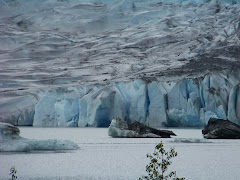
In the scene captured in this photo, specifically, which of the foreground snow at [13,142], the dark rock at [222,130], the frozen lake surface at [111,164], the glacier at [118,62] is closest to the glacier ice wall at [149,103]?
the glacier at [118,62]

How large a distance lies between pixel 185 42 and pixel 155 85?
50.8 ft

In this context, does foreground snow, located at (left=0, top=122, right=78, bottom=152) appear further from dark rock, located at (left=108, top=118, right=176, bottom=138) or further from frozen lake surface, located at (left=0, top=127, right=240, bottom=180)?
dark rock, located at (left=108, top=118, right=176, bottom=138)

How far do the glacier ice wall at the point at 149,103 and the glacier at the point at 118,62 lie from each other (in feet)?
0.16

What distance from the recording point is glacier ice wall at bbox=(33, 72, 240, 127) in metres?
18.7

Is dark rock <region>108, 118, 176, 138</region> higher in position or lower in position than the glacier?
lower

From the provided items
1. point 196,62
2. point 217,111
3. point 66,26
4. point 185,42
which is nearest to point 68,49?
point 66,26

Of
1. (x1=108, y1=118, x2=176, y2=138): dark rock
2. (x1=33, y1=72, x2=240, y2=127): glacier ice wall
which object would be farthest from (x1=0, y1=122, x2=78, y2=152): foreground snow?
(x1=33, y1=72, x2=240, y2=127): glacier ice wall

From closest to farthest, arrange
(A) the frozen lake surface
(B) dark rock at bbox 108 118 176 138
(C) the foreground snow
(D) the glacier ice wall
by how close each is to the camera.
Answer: (A) the frozen lake surface → (C) the foreground snow → (B) dark rock at bbox 108 118 176 138 → (D) the glacier ice wall

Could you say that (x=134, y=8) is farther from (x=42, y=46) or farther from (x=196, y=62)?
(x=196, y=62)

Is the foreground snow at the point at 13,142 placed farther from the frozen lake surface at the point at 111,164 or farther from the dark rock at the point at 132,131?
the dark rock at the point at 132,131

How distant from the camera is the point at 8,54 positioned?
134 ft

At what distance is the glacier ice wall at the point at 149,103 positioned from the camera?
736 inches

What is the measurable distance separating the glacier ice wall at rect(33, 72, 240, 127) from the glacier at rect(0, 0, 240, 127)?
1.9 inches

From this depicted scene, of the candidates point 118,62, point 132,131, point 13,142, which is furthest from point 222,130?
point 118,62
